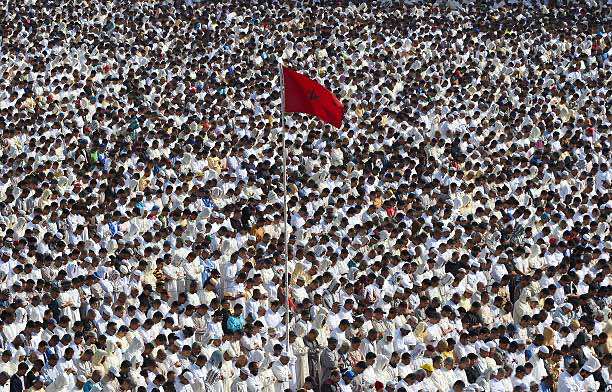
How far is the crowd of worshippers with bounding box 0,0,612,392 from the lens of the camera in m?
17.2

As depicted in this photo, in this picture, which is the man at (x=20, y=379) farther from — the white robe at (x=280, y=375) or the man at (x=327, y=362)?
the man at (x=327, y=362)

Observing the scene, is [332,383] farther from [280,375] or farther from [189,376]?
[189,376]

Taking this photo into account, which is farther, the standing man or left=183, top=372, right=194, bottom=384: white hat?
the standing man

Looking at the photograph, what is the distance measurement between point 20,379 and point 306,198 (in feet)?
22.6

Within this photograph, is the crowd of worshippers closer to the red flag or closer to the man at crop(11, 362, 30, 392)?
the man at crop(11, 362, 30, 392)

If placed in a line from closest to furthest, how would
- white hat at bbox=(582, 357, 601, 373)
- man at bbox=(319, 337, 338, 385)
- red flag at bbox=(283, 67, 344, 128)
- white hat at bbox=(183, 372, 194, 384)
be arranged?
white hat at bbox=(183, 372, 194, 384) < white hat at bbox=(582, 357, 601, 373) < man at bbox=(319, 337, 338, 385) < red flag at bbox=(283, 67, 344, 128)

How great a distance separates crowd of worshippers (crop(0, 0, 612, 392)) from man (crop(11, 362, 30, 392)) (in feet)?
0.20

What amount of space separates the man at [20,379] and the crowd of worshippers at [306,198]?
61 mm

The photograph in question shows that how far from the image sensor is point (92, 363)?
55.8 ft

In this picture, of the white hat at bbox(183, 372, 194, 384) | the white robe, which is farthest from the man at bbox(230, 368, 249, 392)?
the white hat at bbox(183, 372, 194, 384)

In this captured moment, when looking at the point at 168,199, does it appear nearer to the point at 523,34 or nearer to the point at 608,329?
the point at 608,329

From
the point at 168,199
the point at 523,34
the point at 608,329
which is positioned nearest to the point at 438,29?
the point at 523,34

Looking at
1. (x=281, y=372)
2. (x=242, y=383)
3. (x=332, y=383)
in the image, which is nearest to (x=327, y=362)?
(x=332, y=383)

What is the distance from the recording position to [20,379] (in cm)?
1681
